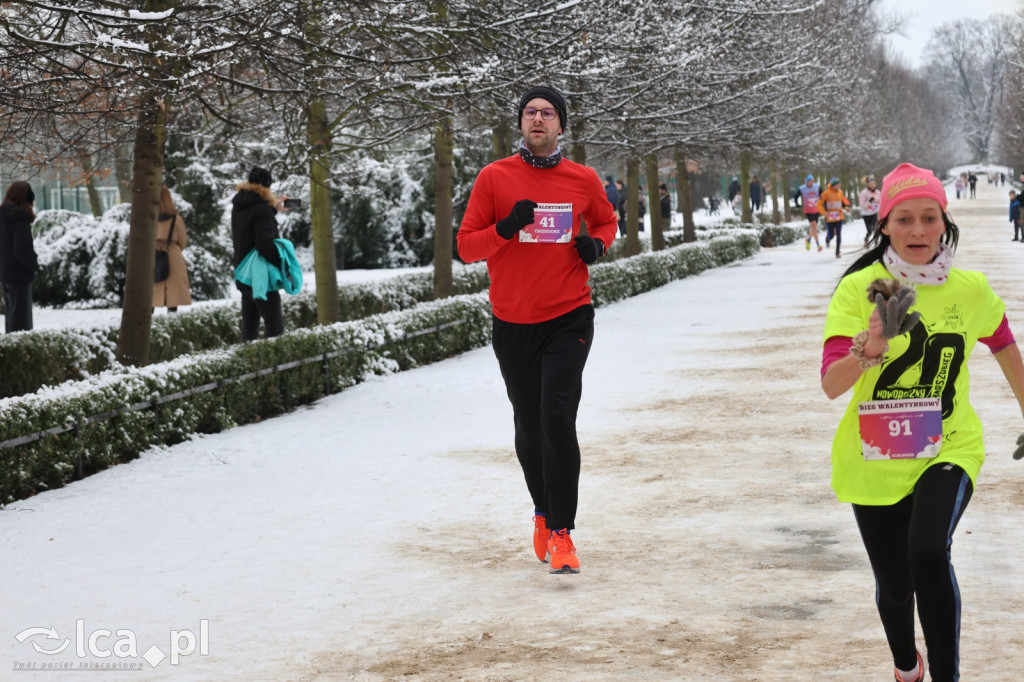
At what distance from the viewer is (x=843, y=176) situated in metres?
64.2

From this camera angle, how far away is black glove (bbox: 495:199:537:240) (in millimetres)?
5297

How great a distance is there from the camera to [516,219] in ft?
17.4

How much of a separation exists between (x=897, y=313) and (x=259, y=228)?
9.08 meters

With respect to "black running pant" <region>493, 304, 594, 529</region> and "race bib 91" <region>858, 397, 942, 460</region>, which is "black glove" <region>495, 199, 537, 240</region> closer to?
"black running pant" <region>493, 304, 594, 529</region>

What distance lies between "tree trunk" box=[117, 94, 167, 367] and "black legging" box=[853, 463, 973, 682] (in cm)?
791

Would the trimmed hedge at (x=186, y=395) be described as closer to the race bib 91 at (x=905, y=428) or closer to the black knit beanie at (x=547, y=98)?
the black knit beanie at (x=547, y=98)

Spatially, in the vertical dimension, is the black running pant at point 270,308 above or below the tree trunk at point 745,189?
below

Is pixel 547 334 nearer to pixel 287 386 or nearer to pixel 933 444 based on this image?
pixel 933 444

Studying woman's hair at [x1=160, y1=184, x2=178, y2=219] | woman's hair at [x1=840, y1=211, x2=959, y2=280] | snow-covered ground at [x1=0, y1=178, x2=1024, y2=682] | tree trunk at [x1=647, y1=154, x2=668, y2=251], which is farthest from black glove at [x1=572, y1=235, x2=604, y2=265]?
tree trunk at [x1=647, y1=154, x2=668, y2=251]

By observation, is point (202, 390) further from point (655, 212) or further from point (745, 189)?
point (745, 189)

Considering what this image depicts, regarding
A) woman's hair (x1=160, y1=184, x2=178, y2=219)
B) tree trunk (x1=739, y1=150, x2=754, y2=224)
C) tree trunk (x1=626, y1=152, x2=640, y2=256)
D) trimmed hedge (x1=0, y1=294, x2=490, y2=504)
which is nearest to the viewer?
trimmed hedge (x1=0, y1=294, x2=490, y2=504)

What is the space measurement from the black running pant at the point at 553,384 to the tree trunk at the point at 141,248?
5750 millimetres

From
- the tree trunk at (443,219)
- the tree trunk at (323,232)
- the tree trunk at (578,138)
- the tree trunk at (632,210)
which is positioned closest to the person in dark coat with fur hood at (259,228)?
the tree trunk at (323,232)

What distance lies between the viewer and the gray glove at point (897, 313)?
3172 millimetres
